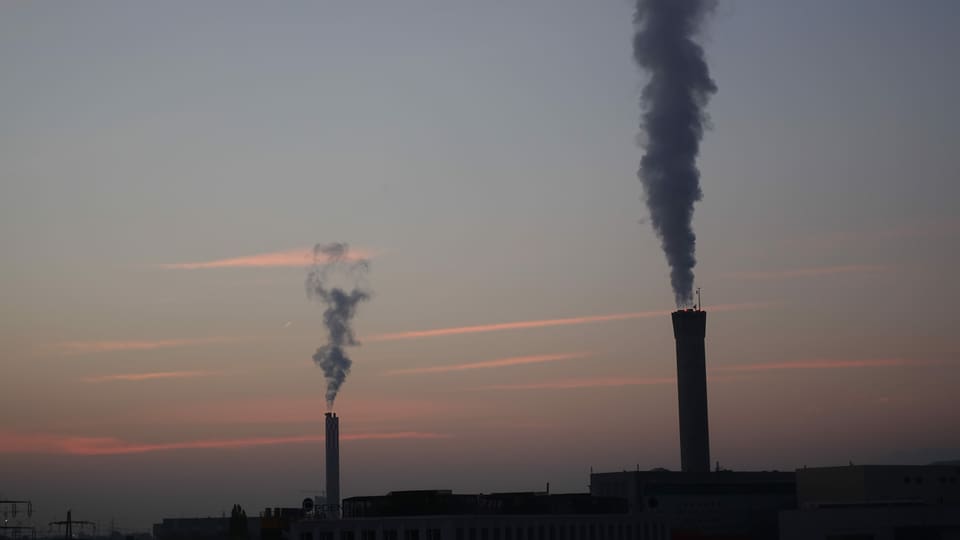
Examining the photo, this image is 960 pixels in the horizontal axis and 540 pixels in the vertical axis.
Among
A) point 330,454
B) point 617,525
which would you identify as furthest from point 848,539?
point 330,454

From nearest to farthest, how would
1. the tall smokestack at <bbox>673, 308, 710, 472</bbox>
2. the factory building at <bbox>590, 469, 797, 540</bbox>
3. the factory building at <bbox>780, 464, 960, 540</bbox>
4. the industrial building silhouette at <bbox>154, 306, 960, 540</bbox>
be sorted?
the industrial building silhouette at <bbox>154, 306, 960, 540</bbox> → the factory building at <bbox>780, 464, 960, 540</bbox> → the factory building at <bbox>590, 469, 797, 540</bbox> → the tall smokestack at <bbox>673, 308, 710, 472</bbox>

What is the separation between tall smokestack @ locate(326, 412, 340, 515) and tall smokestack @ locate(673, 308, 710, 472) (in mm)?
41172

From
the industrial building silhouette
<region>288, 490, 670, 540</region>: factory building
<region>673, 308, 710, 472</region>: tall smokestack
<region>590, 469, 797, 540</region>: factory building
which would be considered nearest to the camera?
<region>288, 490, 670, 540</region>: factory building

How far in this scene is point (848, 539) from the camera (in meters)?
118

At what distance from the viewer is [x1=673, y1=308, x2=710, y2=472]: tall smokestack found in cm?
13800

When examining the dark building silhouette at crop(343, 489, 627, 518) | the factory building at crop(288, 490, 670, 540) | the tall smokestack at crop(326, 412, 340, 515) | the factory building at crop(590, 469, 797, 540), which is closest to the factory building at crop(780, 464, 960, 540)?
the factory building at crop(590, 469, 797, 540)

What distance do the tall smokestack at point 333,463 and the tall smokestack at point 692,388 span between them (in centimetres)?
4117

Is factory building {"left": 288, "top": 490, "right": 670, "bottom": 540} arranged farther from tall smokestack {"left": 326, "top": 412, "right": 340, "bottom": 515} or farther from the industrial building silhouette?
tall smokestack {"left": 326, "top": 412, "right": 340, "bottom": 515}

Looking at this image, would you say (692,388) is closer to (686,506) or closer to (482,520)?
(686,506)

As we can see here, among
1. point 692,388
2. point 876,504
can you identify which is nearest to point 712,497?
point 692,388

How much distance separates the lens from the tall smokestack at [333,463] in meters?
147

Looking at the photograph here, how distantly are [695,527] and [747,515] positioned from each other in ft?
38.6

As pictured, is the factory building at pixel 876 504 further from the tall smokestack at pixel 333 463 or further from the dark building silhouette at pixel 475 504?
the tall smokestack at pixel 333 463

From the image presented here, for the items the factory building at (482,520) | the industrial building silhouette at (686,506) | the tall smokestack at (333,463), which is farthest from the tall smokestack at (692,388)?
the tall smokestack at (333,463)
